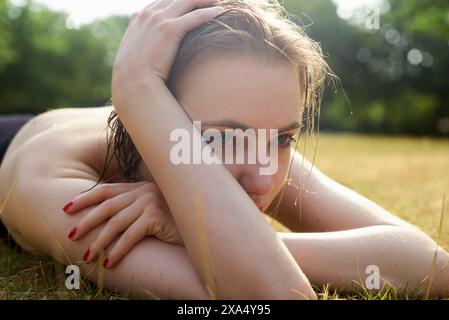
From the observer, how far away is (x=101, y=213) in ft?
5.72

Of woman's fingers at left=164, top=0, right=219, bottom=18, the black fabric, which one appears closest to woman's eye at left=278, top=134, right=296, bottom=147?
woman's fingers at left=164, top=0, right=219, bottom=18

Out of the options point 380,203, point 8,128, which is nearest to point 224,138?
point 8,128

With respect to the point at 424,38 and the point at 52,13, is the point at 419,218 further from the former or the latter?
the point at 52,13

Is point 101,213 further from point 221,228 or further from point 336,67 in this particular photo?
point 336,67

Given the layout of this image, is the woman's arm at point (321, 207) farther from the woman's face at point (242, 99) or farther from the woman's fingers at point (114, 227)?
the woman's fingers at point (114, 227)

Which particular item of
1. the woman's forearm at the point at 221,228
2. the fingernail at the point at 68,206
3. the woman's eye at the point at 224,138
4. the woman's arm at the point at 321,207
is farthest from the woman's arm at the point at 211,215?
the woman's arm at the point at 321,207

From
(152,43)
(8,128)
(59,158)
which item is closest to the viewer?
(152,43)

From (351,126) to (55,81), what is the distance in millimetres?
20902

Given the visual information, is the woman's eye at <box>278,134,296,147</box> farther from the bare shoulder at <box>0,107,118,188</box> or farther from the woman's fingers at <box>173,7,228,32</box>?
the bare shoulder at <box>0,107,118,188</box>

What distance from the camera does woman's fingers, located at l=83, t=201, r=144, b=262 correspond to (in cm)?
169

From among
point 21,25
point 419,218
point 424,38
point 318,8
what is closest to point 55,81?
point 21,25

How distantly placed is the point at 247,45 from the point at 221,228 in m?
0.64

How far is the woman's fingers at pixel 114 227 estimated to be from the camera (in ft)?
5.55
